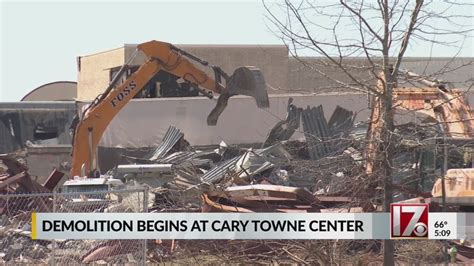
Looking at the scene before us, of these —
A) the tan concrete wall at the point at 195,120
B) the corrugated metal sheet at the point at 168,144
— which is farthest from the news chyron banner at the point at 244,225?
the tan concrete wall at the point at 195,120

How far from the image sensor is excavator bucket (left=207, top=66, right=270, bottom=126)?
81.5 ft

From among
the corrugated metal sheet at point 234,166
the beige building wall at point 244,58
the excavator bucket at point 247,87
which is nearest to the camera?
the corrugated metal sheet at point 234,166

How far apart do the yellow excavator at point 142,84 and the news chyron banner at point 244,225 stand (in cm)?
1153

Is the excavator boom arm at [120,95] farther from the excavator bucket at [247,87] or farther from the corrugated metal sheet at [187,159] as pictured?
the corrugated metal sheet at [187,159]

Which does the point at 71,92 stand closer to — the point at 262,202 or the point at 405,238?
the point at 262,202

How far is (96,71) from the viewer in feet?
157

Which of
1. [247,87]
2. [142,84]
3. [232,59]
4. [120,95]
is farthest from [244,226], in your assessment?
[232,59]

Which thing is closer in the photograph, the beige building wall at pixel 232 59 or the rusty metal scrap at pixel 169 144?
the rusty metal scrap at pixel 169 144

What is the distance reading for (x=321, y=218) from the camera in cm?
1215

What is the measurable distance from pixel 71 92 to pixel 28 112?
14.9 meters

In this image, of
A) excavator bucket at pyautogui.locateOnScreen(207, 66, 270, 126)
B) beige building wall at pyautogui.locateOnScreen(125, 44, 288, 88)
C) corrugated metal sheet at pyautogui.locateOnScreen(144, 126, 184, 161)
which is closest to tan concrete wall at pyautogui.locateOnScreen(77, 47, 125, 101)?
beige building wall at pyautogui.locateOnScreen(125, 44, 288, 88)

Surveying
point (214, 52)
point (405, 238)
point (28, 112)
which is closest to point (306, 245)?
point (405, 238)

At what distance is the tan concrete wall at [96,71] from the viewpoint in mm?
45719

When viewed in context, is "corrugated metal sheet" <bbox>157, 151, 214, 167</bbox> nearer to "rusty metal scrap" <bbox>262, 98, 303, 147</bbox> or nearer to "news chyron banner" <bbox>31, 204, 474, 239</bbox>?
"rusty metal scrap" <bbox>262, 98, 303, 147</bbox>
